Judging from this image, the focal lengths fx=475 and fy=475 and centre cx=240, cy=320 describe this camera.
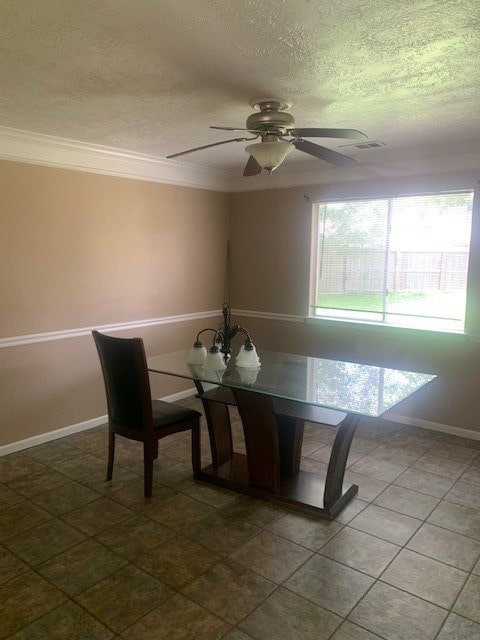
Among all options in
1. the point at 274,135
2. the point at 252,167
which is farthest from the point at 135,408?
the point at 274,135

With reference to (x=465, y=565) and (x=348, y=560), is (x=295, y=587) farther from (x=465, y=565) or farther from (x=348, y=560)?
(x=465, y=565)

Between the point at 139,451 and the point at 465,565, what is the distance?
225 cm

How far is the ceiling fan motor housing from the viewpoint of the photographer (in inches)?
99.1

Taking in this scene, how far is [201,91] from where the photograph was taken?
2.44 metres

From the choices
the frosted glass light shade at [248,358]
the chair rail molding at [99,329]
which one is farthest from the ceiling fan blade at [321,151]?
the chair rail molding at [99,329]

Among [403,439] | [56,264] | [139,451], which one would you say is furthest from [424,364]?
[56,264]

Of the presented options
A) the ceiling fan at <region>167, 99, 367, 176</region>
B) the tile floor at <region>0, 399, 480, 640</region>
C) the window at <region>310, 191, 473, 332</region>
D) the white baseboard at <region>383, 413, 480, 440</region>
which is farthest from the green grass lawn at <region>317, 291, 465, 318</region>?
the ceiling fan at <region>167, 99, 367, 176</region>

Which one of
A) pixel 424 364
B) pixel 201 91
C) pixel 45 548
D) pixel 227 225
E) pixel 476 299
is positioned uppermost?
pixel 201 91

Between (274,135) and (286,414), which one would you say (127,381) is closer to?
(286,414)

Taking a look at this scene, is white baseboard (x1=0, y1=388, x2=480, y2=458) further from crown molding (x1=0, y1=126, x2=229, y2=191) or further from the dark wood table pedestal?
crown molding (x1=0, y1=126, x2=229, y2=191)

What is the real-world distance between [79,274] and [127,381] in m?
1.35

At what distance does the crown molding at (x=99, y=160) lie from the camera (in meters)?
3.31

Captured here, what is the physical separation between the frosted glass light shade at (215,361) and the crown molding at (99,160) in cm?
188

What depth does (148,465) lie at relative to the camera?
2.85 meters
